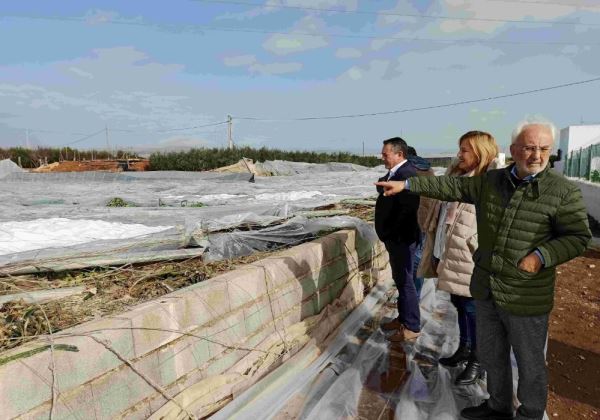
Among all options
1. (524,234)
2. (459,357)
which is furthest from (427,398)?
(524,234)

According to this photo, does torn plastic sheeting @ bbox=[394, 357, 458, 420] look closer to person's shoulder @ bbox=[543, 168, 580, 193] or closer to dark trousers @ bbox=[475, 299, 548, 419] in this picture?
dark trousers @ bbox=[475, 299, 548, 419]

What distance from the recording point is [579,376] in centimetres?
342

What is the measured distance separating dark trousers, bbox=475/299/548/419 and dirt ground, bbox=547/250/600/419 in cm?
62

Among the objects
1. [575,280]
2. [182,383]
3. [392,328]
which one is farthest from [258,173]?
[182,383]

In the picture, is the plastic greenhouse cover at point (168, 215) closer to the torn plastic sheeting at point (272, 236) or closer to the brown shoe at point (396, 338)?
the torn plastic sheeting at point (272, 236)

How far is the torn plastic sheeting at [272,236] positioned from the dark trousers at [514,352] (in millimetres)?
2419

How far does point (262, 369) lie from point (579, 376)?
2256 mm

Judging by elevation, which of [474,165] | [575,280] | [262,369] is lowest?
[575,280]

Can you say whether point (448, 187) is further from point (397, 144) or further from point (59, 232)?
point (59, 232)

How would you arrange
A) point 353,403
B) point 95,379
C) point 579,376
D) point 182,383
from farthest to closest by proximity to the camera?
point 579,376 → point 353,403 → point 182,383 → point 95,379

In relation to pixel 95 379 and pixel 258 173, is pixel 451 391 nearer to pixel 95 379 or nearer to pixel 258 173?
pixel 95 379

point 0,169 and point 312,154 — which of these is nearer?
point 0,169

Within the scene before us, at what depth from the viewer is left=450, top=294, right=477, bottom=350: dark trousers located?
3.15m

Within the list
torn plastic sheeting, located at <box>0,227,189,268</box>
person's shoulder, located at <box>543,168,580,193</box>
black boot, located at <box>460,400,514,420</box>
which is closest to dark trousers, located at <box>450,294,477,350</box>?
black boot, located at <box>460,400,514,420</box>
